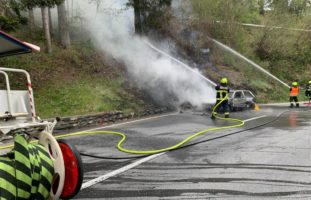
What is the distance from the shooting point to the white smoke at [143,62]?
54.9ft

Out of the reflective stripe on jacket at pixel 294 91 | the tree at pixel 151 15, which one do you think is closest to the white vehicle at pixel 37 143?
the tree at pixel 151 15

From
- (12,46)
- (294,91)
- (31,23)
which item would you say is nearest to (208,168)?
(12,46)

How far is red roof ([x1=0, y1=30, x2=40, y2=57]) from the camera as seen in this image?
406cm

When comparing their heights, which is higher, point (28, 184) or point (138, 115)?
point (28, 184)

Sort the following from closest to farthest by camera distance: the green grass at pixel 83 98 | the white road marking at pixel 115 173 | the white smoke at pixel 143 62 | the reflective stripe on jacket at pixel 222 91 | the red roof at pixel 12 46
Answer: the red roof at pixel 12 46, the white road marking at pixel 115 173, the green grass at pixel 83 98, the reflective stripe on jacket at pixel 222 91, the white smoke at pixel 143 62

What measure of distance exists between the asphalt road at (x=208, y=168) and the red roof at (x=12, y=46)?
2.13 m

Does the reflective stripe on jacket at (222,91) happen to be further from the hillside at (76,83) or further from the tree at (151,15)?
the tree at (151,15)

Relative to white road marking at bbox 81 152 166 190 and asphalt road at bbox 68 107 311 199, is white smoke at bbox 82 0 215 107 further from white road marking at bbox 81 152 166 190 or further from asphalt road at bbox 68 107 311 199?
white road marking at bbox 81 152 166 190

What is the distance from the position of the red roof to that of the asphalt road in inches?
83.8

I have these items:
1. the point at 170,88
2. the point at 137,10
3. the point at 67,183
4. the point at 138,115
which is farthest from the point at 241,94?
the point at 67,183

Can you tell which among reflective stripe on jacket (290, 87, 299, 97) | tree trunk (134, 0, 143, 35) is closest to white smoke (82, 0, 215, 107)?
tree trunk (134, 0, 143, 35)

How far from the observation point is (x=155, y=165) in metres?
5.68

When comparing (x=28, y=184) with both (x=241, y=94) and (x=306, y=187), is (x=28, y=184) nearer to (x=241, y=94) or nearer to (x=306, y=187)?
(x=306, y=187)

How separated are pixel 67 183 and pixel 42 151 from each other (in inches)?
21.2
